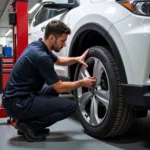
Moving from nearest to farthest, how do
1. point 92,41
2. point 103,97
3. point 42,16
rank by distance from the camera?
point 103,97 < point 92,41 < point 42,16

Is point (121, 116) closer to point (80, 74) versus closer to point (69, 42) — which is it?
point (80, 74)

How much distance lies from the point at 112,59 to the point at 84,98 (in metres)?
0.54

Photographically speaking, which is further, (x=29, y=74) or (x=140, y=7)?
(x=29, y=74)

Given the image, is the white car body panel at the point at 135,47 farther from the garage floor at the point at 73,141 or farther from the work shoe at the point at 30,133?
the work shoe at the point at 30,133

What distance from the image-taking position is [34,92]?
8.23 feet

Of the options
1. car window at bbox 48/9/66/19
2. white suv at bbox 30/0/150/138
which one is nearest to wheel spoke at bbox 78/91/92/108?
white suv at bbox 30/0/150/138

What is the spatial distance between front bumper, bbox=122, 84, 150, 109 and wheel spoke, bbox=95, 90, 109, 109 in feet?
0.79

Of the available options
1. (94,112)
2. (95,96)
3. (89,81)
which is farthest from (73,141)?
(89,81)

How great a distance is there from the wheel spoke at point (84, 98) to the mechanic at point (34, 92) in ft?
0.40

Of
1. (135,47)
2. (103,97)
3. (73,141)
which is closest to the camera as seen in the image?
(135,47)

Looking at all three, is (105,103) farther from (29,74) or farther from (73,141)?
(29,74)

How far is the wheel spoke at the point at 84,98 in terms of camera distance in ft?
8.22

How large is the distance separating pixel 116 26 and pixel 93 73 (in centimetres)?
51

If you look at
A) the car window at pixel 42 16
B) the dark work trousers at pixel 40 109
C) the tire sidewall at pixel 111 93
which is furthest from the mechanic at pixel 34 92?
the car window at pixel 42 16
